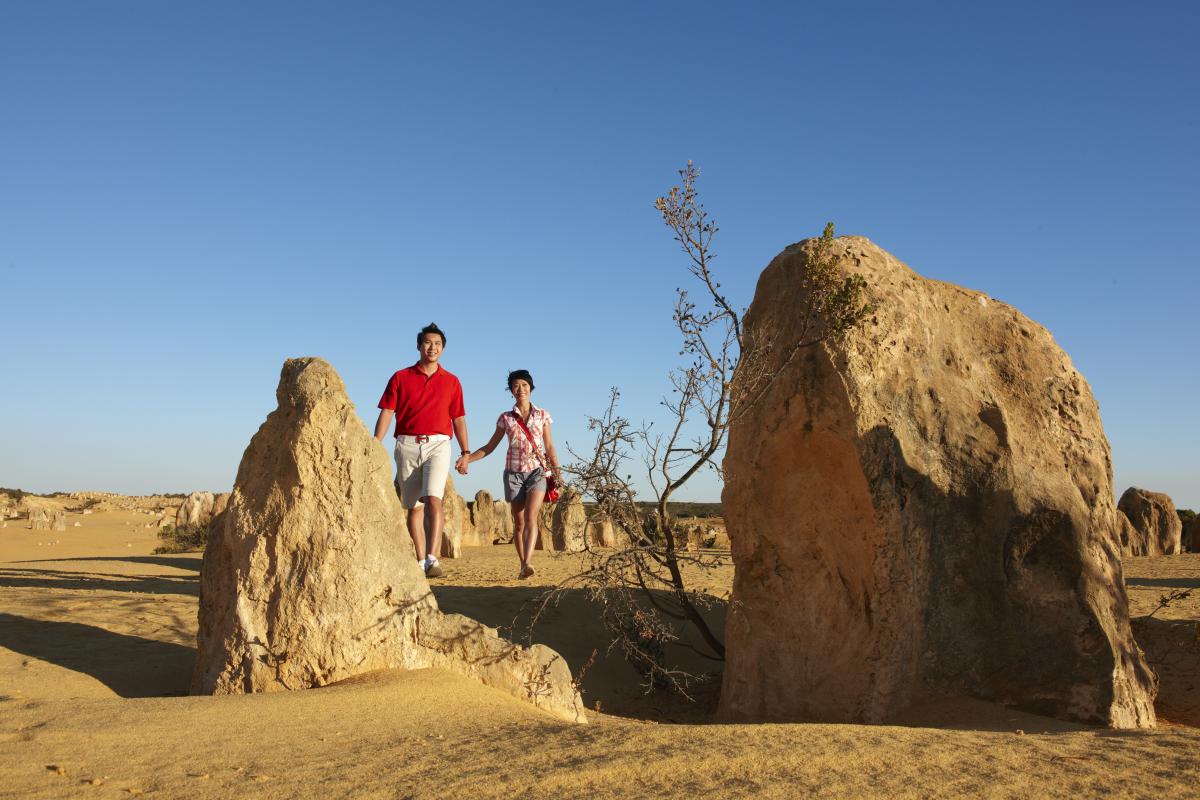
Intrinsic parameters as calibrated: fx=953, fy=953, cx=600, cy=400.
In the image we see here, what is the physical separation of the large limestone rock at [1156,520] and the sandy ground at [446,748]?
12.7 meters

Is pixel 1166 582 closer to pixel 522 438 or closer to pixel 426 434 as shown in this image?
pixel 522 438

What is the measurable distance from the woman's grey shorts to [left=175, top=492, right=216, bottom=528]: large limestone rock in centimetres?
1143

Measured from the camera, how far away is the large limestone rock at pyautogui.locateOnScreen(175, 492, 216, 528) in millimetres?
18562

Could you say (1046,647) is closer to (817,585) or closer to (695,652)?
(817,585)

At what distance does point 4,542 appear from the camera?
18562 millimetres

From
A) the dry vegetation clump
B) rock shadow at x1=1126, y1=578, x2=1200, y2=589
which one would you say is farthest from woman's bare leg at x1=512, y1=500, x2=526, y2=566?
the dry vegetation clump

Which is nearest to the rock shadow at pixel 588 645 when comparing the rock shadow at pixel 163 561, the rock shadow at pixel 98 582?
the rock shadow at pixel 98 582

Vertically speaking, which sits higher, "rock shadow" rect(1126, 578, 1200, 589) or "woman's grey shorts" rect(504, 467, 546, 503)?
"woman's grey shorts" rect(504, 467, 546, 503)

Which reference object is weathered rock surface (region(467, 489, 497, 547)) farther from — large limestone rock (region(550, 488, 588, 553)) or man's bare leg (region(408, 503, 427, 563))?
man's bare leg (region(408, 503, 427, 563))

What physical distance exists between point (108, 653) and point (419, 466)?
2694 mm

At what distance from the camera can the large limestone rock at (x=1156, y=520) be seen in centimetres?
1619

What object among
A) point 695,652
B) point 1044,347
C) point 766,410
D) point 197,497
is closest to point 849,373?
point 766,410

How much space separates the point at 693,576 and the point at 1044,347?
5.54 meters

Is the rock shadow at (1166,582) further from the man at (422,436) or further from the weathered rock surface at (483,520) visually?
the weathered rock surface at (483,520)
